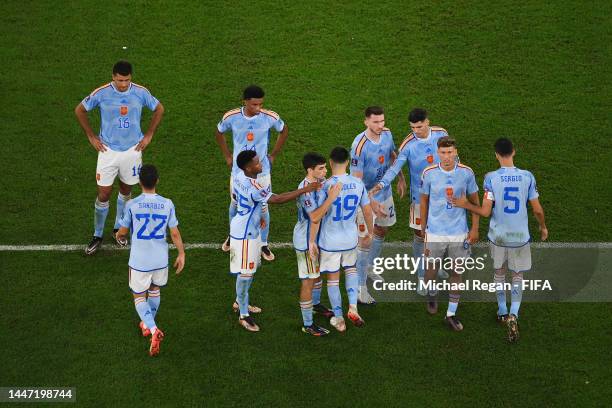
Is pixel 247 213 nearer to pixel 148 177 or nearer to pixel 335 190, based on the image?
pixel 335 190

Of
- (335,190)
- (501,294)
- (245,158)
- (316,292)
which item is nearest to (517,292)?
(501,294)

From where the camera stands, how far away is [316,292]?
1045 centimetres

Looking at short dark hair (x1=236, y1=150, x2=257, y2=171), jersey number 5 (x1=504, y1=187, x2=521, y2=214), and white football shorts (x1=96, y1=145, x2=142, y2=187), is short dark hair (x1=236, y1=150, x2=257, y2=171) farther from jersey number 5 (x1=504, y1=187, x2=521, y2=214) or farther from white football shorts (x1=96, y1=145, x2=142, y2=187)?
jersey number 5 (x1=504, y1=187, x2=521, y2=214)

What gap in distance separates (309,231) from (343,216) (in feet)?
1.25

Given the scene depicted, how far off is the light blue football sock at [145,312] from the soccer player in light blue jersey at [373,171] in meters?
2.44

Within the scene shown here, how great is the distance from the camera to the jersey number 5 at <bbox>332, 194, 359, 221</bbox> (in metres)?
9.75

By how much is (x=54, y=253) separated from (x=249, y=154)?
340 centimetres

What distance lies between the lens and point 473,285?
11.1 meters

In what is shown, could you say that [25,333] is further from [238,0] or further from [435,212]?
[238,0]

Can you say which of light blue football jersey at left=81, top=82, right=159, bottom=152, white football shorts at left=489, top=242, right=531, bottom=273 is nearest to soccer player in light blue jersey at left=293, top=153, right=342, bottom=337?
white football shorts at left=489, top=242, right=531, bottom=273

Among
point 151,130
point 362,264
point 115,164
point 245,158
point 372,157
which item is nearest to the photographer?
point 245,158

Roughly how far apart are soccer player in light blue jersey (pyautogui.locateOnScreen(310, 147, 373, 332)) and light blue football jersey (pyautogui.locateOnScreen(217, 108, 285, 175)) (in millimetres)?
1642

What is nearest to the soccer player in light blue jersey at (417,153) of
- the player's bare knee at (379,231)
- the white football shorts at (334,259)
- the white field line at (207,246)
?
the player's bare knee at (379,231)

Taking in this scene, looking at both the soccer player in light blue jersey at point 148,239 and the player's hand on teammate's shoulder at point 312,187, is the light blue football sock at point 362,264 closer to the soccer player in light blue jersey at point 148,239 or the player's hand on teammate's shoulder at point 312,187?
the player's hand on teammate's shoulder at point 312,187
